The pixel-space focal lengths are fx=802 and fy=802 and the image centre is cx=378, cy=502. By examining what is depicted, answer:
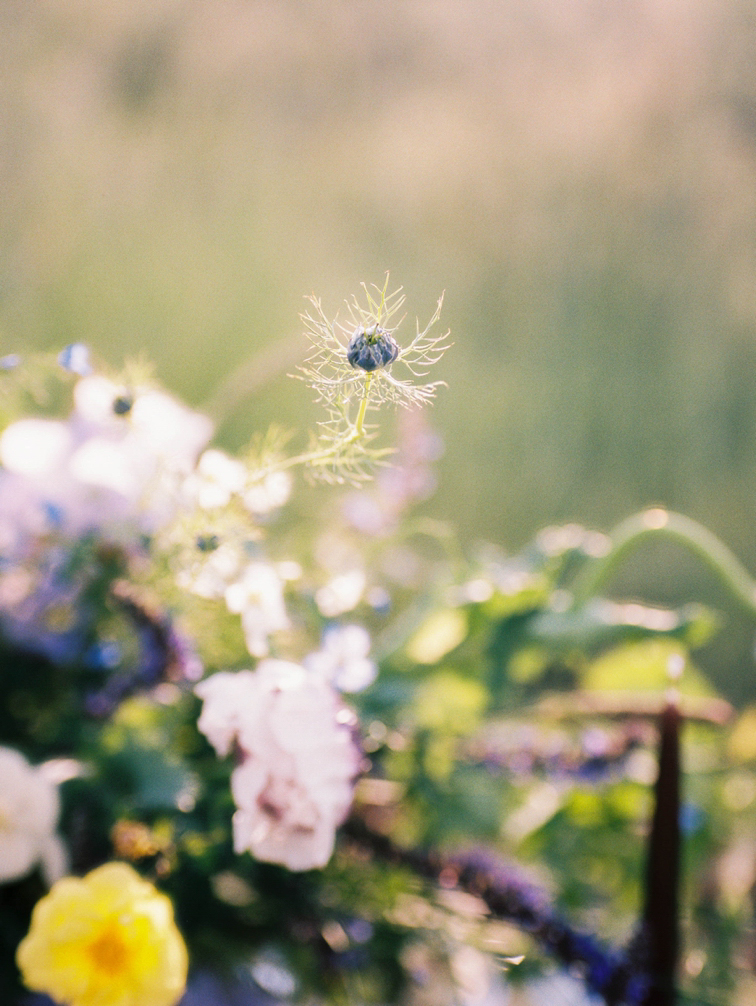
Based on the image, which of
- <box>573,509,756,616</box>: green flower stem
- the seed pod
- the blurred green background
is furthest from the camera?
the blurred green background

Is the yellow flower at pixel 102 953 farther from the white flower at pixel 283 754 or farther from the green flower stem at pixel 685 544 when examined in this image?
the green flower stem at pixel 685 544

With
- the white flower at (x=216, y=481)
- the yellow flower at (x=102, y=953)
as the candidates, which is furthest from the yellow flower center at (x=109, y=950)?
the white flower at (x=216, y=481)

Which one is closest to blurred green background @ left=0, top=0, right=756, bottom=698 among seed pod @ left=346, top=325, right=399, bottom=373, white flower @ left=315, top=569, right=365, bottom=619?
white flower @ left=315, top=569, right=365, bottom=619

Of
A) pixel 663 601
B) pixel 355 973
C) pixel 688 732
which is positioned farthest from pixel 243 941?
pixel 663 601

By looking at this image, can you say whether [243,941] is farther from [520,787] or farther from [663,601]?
[663,601]

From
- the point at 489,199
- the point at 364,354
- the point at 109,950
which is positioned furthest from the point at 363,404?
the point at 489,199

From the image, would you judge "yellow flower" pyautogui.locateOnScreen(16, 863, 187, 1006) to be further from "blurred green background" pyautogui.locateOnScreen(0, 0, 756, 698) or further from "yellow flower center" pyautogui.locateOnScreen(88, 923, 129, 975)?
"blurred green background" pyautogui.locateOnScreen(0, 0, 756, 698)
